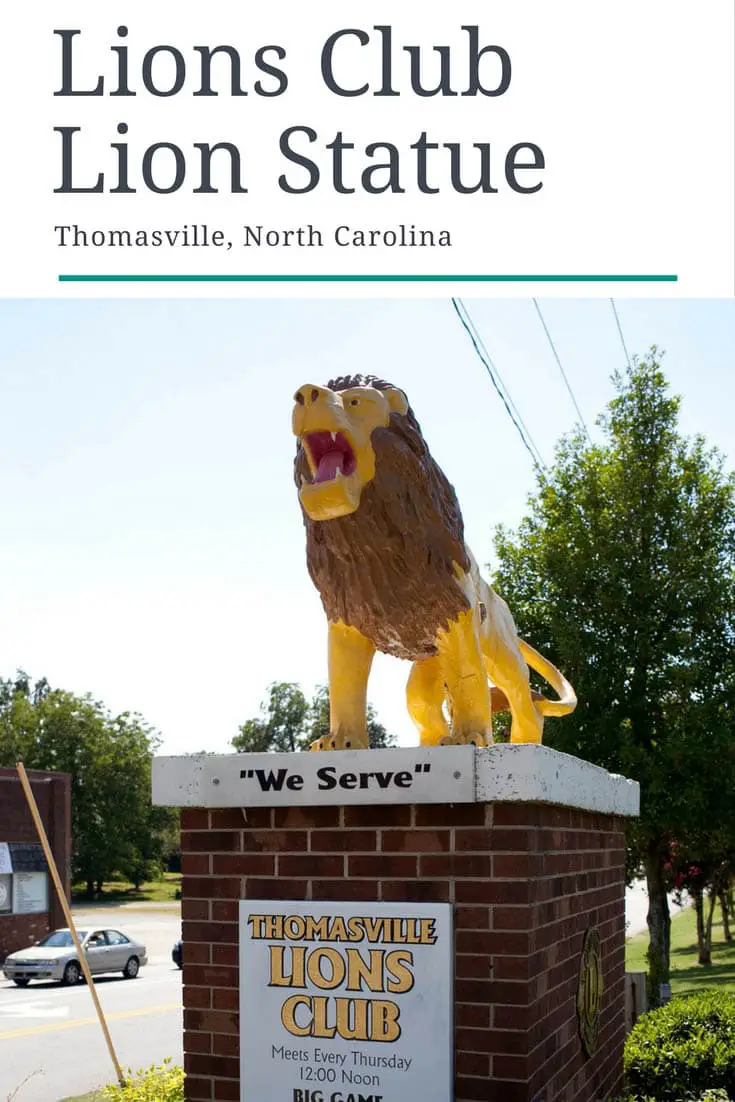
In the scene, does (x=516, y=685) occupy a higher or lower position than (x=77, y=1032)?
higher

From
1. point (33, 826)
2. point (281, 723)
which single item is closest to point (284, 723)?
point (281, 723)

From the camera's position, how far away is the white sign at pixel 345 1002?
3652 millimetres

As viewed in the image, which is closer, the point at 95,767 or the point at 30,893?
the point at 30,893

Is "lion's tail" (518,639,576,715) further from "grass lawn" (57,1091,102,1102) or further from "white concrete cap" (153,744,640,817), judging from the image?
"grass lawn" (57,1091,102,1102)

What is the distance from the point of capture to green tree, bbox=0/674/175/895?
53.5 metres

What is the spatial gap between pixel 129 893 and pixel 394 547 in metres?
59.1

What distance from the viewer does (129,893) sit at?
194 feet

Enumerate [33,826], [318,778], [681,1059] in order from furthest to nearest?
[33,826], [681,1059], [318,778]

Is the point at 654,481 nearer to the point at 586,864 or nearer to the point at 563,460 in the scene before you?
the point at 563,460

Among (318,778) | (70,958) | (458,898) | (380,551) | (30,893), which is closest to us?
(458,898)

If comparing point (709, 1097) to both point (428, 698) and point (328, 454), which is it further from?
point (328, 454)

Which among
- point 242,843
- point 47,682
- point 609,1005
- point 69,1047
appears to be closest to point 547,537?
point 69,1047

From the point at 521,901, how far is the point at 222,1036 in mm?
1198

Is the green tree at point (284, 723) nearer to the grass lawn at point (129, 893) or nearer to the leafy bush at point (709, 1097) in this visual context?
the grass lawn at point (129, 893)
